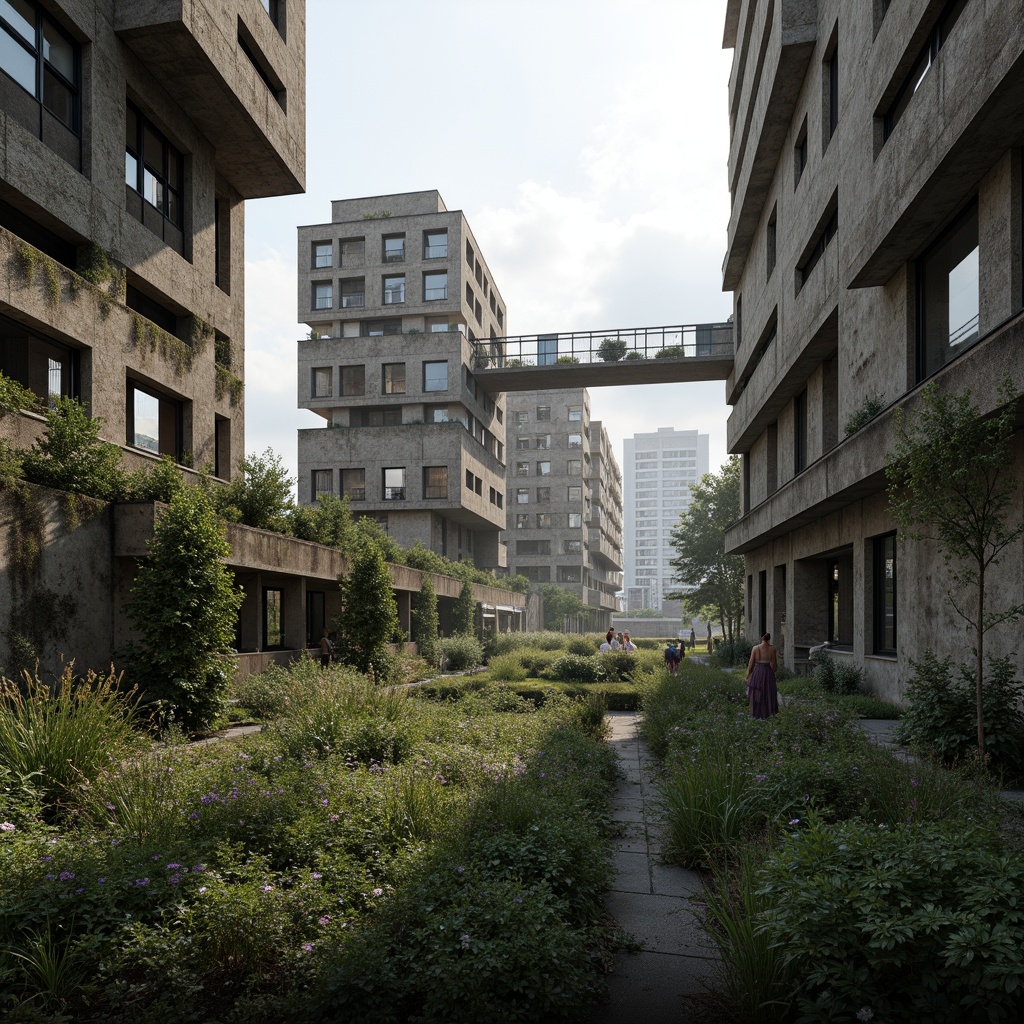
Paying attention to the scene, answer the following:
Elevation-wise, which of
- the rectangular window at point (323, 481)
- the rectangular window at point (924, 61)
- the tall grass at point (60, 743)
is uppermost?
the rectangular window at point (924, 61)

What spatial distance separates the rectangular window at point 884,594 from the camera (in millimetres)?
16234

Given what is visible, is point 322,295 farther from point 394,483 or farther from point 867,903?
point 867,903

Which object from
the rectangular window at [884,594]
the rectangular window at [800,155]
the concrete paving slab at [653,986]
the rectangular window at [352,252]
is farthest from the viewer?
the rectangular window at [352,252]

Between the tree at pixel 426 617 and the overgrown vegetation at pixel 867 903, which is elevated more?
the overgrown vegetation at pixel 867 903

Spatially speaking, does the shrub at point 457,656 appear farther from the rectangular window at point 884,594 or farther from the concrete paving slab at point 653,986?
the concrete paving slab at point 653,986

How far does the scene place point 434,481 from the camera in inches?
1695

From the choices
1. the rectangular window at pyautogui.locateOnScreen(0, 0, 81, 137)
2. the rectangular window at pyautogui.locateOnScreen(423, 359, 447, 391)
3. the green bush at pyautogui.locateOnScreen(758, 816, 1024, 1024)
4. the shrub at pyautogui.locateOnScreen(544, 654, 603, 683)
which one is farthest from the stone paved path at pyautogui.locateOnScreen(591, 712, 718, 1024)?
the rectangular window at pyautogui.locateOnScreen(423, 359, 447, 391)

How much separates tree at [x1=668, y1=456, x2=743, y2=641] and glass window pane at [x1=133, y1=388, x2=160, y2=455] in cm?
3653

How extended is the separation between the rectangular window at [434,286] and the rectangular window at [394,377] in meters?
4.53

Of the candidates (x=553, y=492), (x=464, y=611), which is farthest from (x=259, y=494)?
(x=553, y=492)

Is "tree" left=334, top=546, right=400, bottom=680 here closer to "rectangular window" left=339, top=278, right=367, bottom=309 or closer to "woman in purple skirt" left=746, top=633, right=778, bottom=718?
"woman in purple skirt" left=746, top=633, right=778, bottom=718

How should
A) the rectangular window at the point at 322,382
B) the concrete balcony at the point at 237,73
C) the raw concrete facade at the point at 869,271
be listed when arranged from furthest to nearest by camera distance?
the rectangular window at the point at 322,382 → the concrete balcony at the point at 237,73 → the raw concrete facade at the point at 869,271

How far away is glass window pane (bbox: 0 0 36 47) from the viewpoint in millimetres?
14203

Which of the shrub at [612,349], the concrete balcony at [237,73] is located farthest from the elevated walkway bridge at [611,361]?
the concrete balcony at [237,73]
